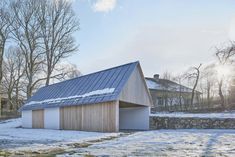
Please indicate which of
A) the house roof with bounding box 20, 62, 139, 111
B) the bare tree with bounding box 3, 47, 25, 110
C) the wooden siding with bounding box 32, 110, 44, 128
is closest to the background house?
the house roof with bounding box 20, 62, 139, 111

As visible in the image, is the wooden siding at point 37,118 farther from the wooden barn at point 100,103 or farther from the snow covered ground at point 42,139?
the snow covered ground at point 42,139

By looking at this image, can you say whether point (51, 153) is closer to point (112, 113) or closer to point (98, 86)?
point (112, 113)

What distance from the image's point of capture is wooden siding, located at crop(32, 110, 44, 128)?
24936mm

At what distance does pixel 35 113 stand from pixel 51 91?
7.11 feet

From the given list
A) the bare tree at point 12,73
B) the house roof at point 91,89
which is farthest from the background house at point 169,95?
the bare tree at point 12,73

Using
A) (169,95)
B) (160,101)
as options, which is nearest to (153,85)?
(160,101)

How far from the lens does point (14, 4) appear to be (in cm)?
3544

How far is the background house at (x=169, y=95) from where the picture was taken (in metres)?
34.7

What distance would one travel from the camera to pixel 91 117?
19016 mm

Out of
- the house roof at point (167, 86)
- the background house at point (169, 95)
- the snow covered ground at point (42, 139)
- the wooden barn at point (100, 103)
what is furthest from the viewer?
the house roof at point (167, 86)

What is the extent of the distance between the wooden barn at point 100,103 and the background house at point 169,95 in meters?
11.8

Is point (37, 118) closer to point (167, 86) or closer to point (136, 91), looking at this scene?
point (136, 91)

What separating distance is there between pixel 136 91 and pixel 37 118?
31.5 ft

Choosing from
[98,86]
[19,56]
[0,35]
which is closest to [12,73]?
[19,56]
